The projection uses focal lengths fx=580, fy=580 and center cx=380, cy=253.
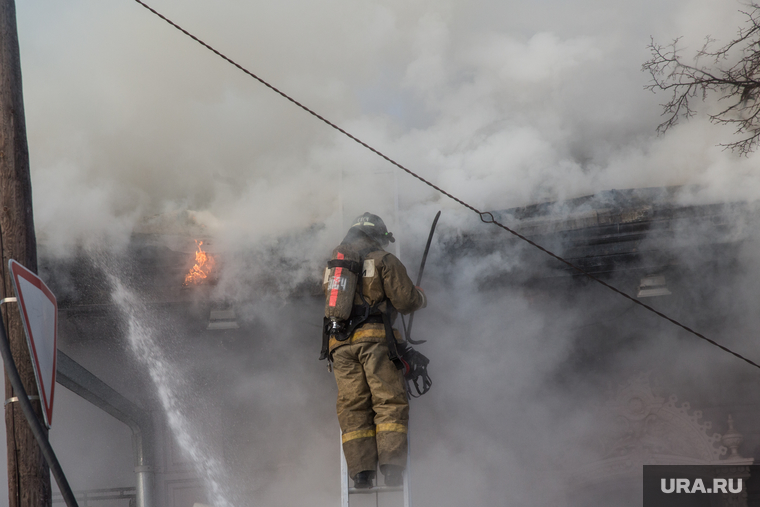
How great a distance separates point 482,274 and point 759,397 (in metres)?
3.66

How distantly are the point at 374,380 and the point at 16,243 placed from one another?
2711 mm

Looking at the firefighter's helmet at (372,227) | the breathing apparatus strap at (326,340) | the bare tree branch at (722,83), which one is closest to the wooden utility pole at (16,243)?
the breathing apparatus strap at (326,340)

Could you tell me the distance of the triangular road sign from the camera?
3367 mm

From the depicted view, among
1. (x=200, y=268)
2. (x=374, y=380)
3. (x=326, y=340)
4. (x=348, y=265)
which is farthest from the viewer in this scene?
(x=200, y=268)

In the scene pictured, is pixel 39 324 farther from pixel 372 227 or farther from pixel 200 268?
pixel 200 268

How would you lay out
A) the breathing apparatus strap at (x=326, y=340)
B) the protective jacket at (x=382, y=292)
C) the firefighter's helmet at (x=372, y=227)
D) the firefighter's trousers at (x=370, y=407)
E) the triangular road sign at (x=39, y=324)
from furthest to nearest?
1. the firefighter's helmet at (x=372, y=227)
2. the breathing apparatus strap at (x=326, y=340)
3. the protective jacket at (x=382, y=292)
4. the firefighter's trousers at (x=370, y=407)
5. the triangular road sign at (x=39, y=324)

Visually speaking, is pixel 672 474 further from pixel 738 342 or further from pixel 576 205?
pixel 576 205

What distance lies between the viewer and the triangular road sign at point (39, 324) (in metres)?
3.37

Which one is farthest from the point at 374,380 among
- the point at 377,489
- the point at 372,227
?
the point at 372,227

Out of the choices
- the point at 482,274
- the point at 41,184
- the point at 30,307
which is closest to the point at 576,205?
the point at 482,274

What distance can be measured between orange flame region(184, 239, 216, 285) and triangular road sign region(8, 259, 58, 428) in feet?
9.55

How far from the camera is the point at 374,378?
14.8 ft

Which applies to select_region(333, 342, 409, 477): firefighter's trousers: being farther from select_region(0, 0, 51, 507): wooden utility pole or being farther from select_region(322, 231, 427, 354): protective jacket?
select_region(0, 0, 51, 507): wooden utility pole

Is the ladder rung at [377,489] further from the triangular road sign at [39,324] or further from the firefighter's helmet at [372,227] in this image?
the triangular road sign at [39,324]
